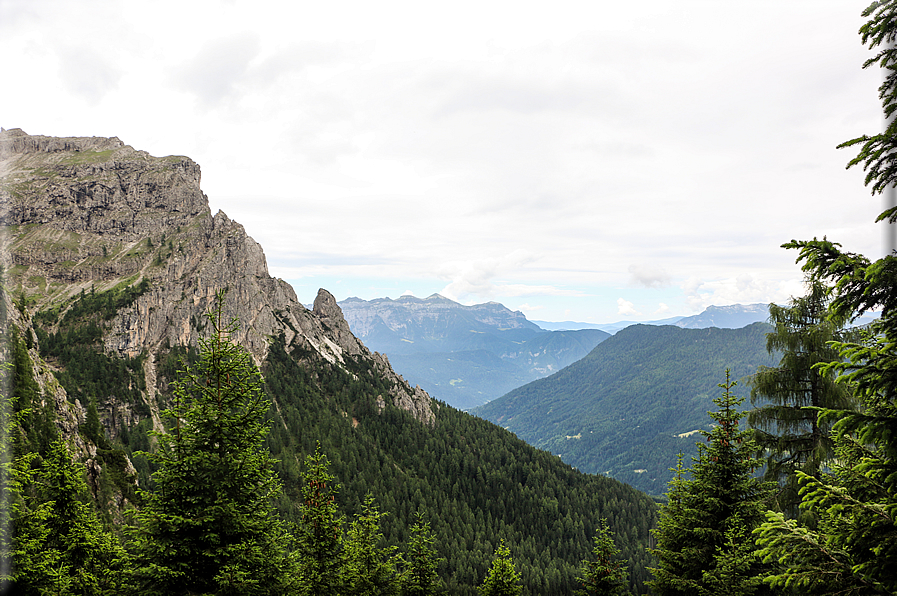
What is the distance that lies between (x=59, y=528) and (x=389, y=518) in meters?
144

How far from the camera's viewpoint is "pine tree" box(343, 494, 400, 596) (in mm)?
23188

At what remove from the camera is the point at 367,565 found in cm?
2459

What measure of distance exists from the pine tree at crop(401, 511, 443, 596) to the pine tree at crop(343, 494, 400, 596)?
37.5 inches

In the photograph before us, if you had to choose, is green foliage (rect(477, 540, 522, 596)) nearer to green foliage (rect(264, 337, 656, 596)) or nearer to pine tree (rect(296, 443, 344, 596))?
pine tree (rect(296, 443, 344, 596))

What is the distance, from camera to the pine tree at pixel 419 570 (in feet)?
84.6

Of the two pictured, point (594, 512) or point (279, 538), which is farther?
point (594, 512)

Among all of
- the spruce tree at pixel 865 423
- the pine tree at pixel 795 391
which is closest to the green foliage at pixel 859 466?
the spruce tree at pixel 865 423

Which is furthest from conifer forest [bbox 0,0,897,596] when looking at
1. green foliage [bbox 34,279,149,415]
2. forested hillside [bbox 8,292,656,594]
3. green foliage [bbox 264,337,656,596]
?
green foliage [bbox 34,279,149,415]

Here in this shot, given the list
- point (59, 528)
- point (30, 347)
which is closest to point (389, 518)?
point (30, 347)

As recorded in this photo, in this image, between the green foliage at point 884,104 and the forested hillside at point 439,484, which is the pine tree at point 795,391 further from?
the forested hillside at point 439,484

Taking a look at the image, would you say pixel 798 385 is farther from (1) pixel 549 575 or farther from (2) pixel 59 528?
(1) pixel 549 575

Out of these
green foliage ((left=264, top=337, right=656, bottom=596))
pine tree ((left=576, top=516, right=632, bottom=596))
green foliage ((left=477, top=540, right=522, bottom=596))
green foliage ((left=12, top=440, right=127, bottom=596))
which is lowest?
green foliage ((left=264, top=337, right=656, bottom=596))

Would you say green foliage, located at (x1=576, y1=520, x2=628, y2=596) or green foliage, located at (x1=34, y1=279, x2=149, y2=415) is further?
green foliage, located at (x1=34, y1=279, x2=149, y2=415)

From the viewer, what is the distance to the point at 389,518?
150125 mm
